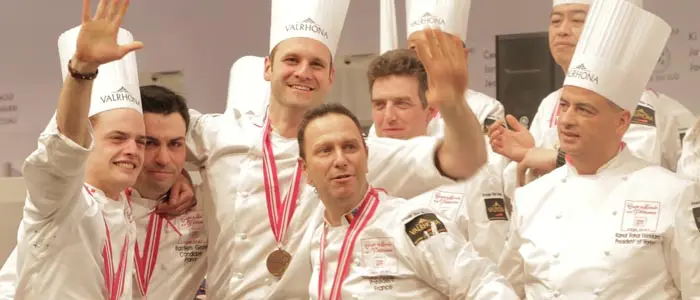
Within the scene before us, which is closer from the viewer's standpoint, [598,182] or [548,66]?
[598,182]

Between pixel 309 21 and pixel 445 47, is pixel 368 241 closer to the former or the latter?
pixel 445 47

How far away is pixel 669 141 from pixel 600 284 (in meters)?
0.94

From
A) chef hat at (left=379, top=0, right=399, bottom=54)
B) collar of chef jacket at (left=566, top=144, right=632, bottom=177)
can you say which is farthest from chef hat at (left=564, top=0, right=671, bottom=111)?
chef hat at (left=379, top=0, right=399, bottom=54)

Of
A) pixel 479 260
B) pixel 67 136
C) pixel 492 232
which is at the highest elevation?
pixel 67 136

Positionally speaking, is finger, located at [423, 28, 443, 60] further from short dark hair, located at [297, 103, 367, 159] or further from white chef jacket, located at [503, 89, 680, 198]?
white chef jacket, located at [503, 89, 680, 198]

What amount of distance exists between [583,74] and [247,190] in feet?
3.31

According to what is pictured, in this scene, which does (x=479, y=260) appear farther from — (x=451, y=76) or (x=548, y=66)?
(x=548, y=66)

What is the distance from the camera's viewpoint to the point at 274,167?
10.3 feet

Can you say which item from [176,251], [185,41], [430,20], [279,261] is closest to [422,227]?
[279,261]

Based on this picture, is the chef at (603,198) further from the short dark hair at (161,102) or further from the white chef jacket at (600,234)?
the short dark hair at (161,102)

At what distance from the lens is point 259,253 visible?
3.13 meters

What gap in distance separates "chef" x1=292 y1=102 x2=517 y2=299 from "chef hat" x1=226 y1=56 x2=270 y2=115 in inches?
36.3

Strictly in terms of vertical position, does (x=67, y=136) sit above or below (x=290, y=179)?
above

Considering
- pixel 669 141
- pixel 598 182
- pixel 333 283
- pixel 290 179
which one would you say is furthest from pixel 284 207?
pixel 669 141
